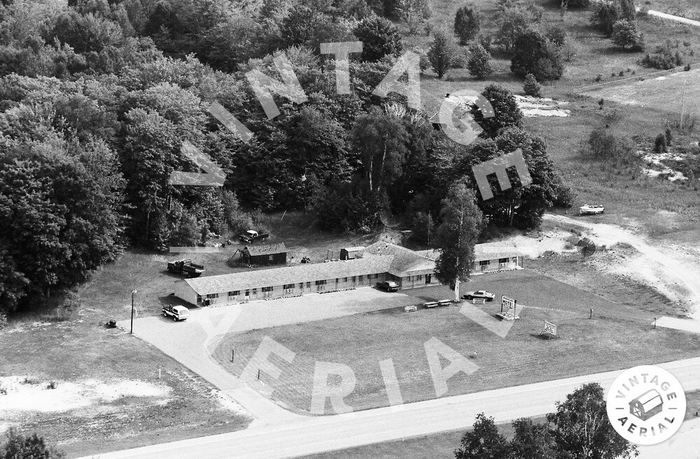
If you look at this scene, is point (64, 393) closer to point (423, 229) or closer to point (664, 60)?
point (423, 229)

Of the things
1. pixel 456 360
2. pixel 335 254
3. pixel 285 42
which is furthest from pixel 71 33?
pixel 456 360

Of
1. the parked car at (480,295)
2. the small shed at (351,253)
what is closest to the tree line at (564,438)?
the parked car at (480,295)

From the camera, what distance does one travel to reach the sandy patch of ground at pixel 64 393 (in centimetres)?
6706

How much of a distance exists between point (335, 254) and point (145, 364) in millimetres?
27308

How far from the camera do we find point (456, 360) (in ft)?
252

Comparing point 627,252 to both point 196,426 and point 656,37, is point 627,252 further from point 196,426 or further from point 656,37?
point 656,37

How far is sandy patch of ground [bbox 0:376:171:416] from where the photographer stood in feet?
220

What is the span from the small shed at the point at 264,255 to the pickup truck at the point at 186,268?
14.5ft

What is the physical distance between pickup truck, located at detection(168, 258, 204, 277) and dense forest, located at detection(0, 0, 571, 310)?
427 centimetres

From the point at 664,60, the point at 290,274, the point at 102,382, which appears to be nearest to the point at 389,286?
the point at 290,274

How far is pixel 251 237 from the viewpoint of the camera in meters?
99.8

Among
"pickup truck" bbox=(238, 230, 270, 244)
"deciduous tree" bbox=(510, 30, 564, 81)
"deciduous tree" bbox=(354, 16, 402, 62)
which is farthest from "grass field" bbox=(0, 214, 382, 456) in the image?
"deciduous tree" bbox=(510, 30, 564, 81)

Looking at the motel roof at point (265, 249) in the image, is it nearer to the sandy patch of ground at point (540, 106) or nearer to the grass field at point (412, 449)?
the grass field at point (412, 449)

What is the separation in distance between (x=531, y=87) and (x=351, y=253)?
149 ft
